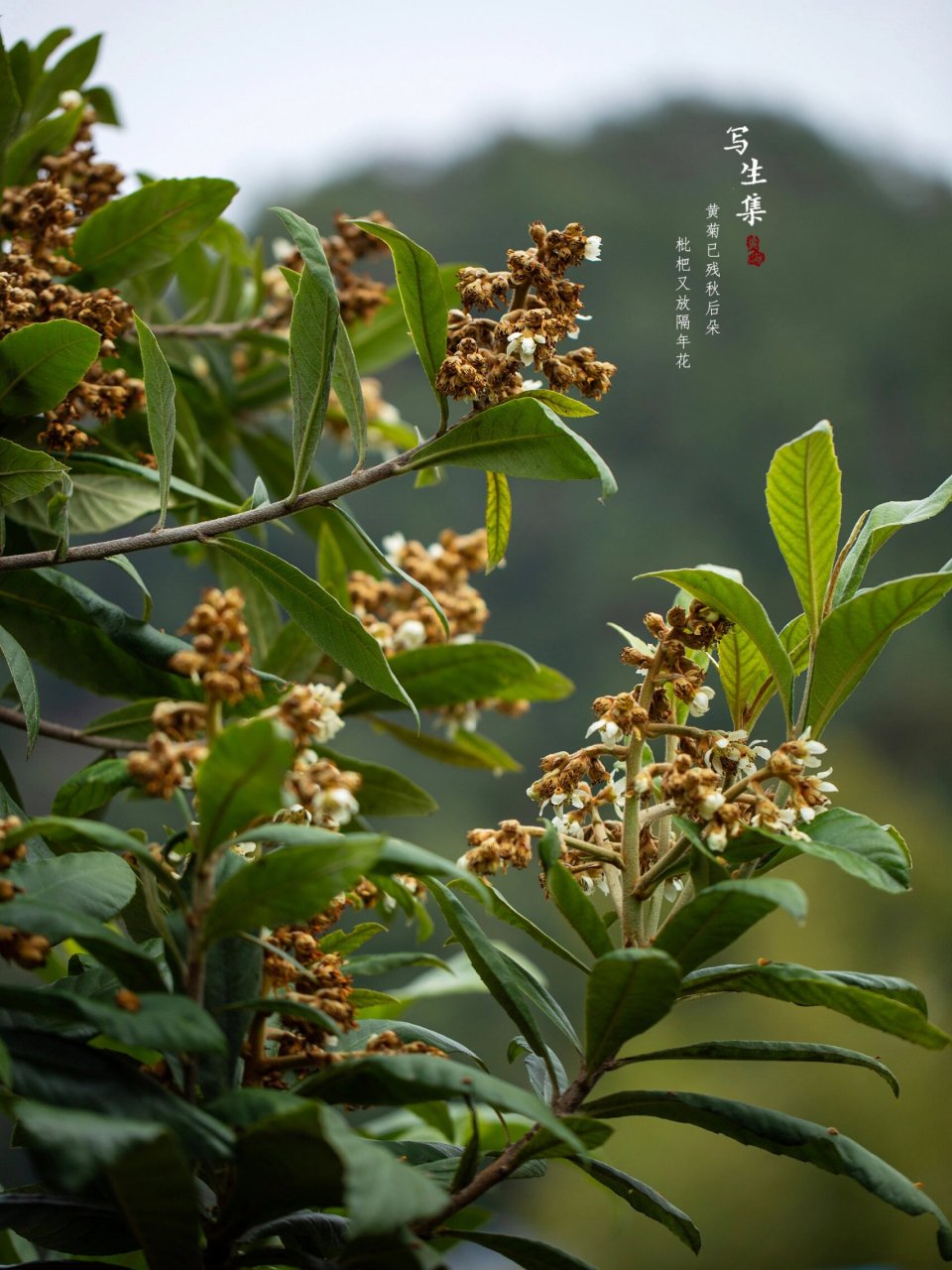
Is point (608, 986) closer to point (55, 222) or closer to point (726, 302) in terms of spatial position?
point (55, 222)

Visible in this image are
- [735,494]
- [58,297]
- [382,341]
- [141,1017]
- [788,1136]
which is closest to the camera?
[141,1017]

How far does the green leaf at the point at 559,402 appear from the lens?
59cm

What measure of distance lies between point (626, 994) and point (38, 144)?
799 millimetres

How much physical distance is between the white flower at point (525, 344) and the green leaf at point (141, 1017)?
13.6 inches

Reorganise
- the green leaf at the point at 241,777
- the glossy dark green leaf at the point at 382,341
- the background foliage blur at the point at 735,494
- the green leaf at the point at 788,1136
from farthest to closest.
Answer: the background foliage blur at the point at 735,494 < the glossy dark green leaf at the point at 382,341 < the green leaf at the point at 788,1136 < the green leaf at the point at 241,777

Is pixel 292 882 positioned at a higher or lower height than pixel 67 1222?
higher

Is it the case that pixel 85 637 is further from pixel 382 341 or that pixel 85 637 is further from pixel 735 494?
pixel 735 494

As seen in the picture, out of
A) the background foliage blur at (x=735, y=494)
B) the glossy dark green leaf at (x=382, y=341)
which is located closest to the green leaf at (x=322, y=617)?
the glossy dark green leaf at (x=382, y=341)

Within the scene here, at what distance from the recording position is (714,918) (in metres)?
0.48

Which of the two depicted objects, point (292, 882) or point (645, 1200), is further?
point (645, 1200)

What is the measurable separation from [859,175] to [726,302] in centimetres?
66

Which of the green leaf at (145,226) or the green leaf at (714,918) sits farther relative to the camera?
the green leaf at (145,226)

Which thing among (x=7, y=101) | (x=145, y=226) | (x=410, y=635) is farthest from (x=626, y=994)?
(x=7, y=101)

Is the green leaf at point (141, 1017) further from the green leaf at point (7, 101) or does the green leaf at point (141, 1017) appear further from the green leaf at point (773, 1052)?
the green leaf at point (7, 101)
